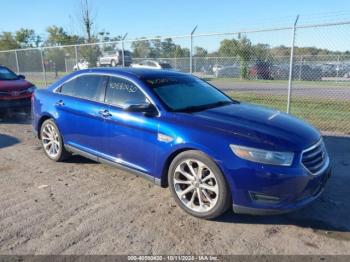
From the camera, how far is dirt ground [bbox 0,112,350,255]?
332cm

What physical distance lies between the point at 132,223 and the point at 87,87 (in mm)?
2398

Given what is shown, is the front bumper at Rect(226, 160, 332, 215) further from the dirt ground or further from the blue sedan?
the dirt ground

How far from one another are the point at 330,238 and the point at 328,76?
9.96 meters

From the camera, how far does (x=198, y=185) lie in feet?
12.8

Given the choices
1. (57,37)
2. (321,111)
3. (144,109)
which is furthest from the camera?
(57,37)

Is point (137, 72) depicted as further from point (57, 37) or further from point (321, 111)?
point (57, 37)

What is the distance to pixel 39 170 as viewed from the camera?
18.2ft

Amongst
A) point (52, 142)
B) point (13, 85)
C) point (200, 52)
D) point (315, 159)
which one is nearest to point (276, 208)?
point (315, 159)

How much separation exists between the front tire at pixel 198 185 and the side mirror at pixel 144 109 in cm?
67

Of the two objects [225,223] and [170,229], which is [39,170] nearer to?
[170,229]

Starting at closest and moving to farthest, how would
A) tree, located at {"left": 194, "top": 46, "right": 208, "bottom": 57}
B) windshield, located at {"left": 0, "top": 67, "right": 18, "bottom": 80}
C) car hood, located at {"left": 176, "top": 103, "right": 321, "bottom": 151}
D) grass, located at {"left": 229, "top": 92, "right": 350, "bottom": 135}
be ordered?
1. car hood, located at {"left": 176, "top": 103, "right": 321, "bottom": 151}
2. grass, located at {"left": 229, "top": 92, "right": 350, "bottom": 135}
3. windshield, located at {"left": 0, "top": 67, "right": 18, "bottom": 80}
4. tree, located at {"left": 194, "top": 46, "right": 208, "bottom": 57}

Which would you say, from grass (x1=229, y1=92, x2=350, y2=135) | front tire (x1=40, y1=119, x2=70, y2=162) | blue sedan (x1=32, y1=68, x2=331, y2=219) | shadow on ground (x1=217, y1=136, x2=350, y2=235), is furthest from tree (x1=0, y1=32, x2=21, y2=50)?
shadow on ground (x1=217, y1=136, x2=350, y2=235)

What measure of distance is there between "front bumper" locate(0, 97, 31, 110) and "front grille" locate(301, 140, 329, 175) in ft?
28.5

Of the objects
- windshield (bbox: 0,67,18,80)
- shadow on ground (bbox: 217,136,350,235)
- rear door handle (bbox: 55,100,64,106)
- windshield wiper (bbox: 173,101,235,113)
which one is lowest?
shadow on ground (bbox: 217,136,350,235)
